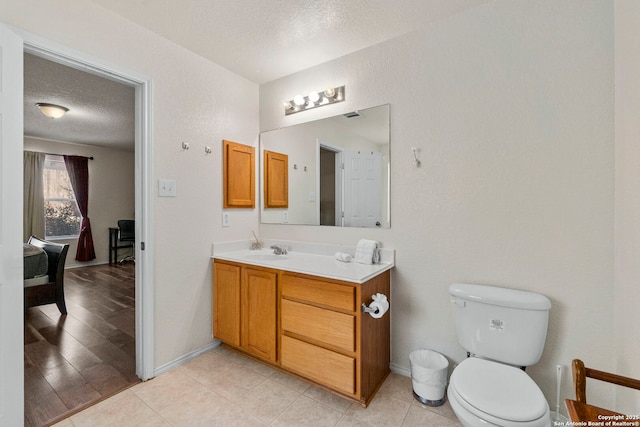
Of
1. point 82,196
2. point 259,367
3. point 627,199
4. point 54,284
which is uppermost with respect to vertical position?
point 82,196

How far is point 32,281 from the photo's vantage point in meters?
2.96

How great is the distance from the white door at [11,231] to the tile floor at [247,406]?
0.35 meters

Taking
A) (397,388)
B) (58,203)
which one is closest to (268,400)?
(397,388)

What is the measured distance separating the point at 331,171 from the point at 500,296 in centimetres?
146

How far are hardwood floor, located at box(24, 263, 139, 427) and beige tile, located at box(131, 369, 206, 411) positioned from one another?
144 millimetres

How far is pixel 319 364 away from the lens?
1740 mm

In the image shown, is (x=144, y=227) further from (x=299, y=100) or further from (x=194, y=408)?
(x=299, y=100)

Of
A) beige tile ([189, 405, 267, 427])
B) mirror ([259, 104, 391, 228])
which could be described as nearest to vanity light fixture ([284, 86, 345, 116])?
A: mirror ([259, 104, 391, 228])

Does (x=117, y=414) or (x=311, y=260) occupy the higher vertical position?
(x=311, y=260)

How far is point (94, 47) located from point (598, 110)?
2832 millimetres

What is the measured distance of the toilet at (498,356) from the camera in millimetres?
1096

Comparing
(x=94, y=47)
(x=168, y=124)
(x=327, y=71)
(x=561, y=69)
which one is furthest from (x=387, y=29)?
(x=94, y=47)

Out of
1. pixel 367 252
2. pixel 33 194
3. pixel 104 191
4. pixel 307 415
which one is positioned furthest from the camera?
pixel 104 191

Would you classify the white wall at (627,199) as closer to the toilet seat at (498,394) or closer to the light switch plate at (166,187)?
the toilet seat at (498,394)
